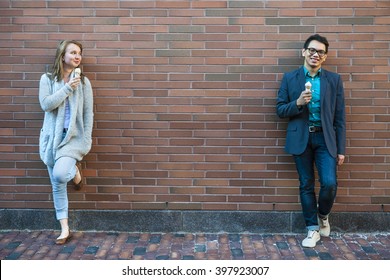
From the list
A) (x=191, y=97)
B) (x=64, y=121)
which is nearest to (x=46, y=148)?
(x=64, y=121)

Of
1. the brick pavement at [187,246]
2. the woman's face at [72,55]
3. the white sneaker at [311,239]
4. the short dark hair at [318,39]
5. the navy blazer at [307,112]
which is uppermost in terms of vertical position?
the short dark hair at [318,39]

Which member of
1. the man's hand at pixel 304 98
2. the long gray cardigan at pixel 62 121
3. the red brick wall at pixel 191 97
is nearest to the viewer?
the man's hand at pixel 304 98

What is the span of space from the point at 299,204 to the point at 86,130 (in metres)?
2.25

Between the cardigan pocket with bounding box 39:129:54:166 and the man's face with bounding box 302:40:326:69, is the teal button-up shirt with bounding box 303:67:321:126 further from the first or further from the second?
the cardigan pocket with bounding box 39:129:54:166

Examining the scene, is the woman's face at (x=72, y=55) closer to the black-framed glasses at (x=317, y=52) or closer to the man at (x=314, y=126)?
the man at (x=314, y=126)

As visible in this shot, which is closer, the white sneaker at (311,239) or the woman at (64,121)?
the woman at (64,121)

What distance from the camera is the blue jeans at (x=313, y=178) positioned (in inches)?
170

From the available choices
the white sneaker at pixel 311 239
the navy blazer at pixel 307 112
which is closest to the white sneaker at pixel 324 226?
the white sneaker at pixel 311 239

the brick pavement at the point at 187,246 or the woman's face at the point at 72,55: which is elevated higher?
the woman's face at the point at 72,55

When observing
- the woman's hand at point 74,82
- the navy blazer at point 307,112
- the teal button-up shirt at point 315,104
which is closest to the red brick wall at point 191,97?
the navy blazer at point 307,112

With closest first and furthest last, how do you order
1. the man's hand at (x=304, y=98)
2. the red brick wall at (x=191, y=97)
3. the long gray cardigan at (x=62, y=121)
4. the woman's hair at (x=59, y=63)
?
the man's hand at (x=304, y=98), the long gray cardigan at (x=62, y=121), the woman's hair at (x=59, y=63), the red brick wall at (x=191, y=97)

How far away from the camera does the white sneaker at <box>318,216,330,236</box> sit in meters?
4.62

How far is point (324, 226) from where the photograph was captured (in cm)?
463

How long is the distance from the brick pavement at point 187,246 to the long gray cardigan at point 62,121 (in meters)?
0.83
